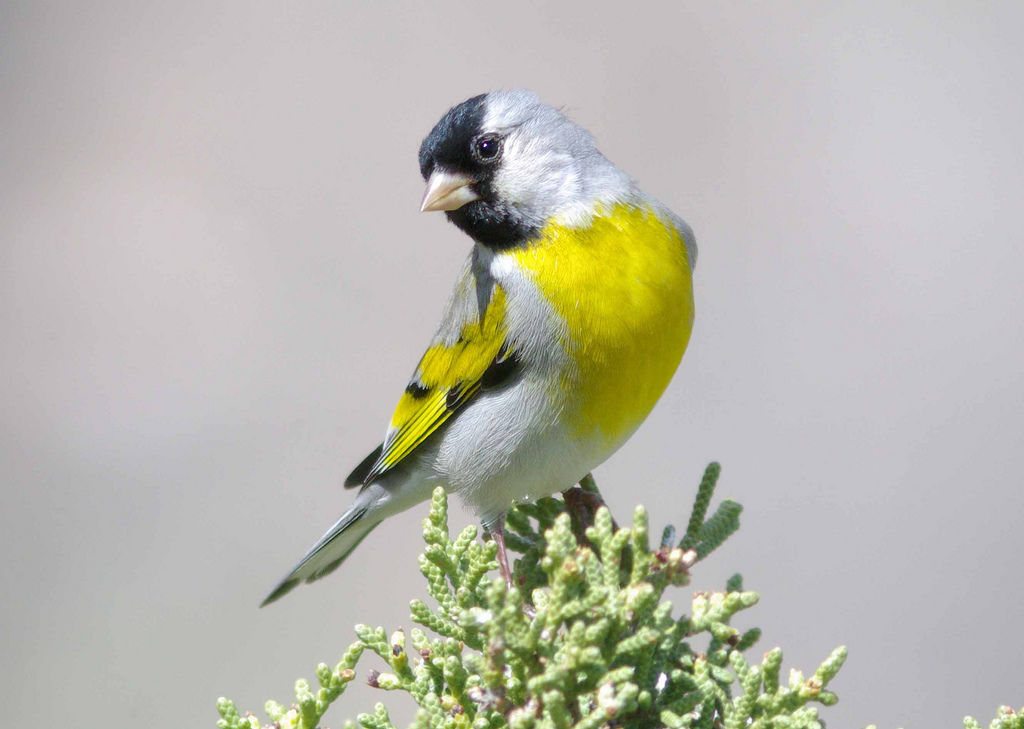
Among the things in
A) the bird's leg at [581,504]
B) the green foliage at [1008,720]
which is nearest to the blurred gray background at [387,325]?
the bird's leg at [581,504]

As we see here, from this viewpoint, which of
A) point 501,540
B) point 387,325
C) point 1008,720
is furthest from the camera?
point 387,325

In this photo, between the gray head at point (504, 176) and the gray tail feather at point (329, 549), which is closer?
the gray head at point (504, 176)

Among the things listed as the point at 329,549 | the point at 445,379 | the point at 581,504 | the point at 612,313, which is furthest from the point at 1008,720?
the point at 329,549

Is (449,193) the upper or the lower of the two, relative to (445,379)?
upper

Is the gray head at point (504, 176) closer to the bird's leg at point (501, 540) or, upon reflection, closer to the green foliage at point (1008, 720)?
the bird's leg at point (501, 540)

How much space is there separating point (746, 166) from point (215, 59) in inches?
183

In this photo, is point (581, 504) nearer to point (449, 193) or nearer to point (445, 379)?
point (445, 379)

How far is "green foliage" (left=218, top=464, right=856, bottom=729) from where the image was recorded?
6.08ft

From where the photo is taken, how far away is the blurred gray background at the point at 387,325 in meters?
6.17

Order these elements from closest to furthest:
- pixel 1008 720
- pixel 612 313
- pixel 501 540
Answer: pixel 1008 720 < pixel 612 313 < pixel 501 540

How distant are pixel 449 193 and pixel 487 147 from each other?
0.54 ft

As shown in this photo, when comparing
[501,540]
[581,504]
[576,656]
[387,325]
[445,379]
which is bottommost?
[576,656]

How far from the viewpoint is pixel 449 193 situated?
301cm

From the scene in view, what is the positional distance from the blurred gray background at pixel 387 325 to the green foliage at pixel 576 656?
→ 133 inches
